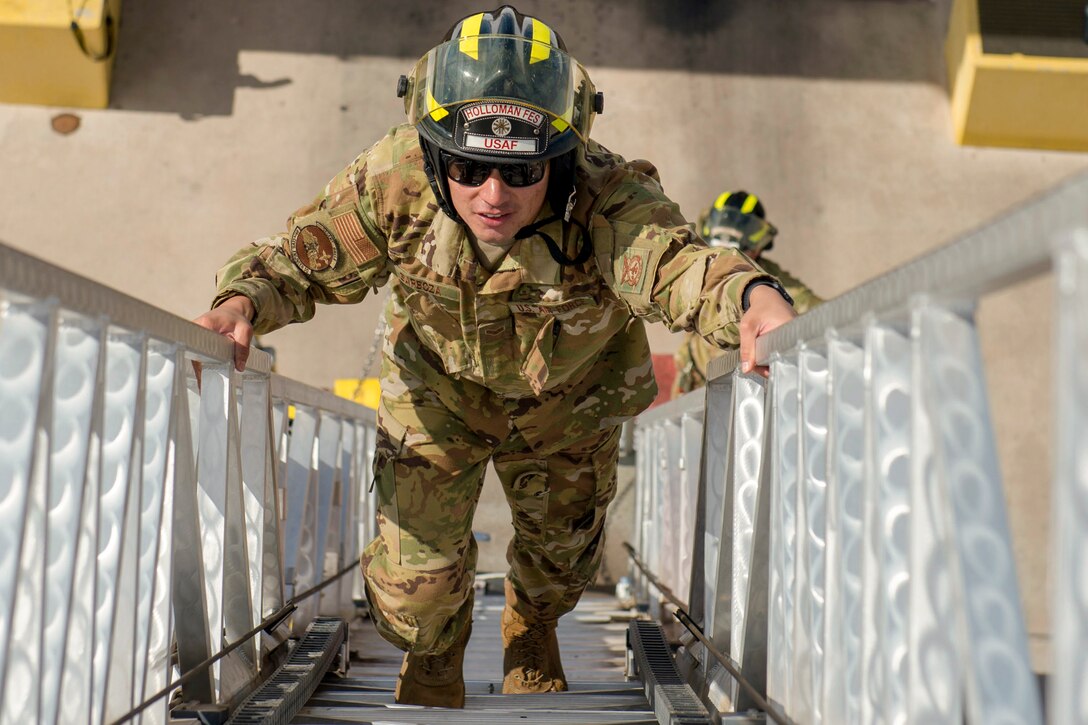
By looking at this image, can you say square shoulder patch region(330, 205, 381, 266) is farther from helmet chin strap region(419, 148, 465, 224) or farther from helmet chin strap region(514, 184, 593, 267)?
helmet chin strap region(514, 184, 593, 267)

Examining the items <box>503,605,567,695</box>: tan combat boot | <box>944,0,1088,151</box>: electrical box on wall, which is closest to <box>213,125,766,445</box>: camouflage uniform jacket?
<box>503,605,567,695</box>: tan combat boot

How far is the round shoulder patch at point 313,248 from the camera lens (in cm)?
304

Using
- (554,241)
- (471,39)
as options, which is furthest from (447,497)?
(471,39)

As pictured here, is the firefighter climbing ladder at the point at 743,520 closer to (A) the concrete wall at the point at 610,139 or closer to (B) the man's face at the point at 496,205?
(B) the man's face at the point at 496,205

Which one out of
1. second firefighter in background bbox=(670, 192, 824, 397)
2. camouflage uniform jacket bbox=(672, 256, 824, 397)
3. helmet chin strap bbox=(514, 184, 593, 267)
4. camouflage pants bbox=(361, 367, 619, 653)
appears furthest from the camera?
second firefighter in background bbox=(670, 192, 824, 397)

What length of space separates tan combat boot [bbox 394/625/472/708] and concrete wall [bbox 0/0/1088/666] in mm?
7105

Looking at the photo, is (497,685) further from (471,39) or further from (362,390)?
(362,390)

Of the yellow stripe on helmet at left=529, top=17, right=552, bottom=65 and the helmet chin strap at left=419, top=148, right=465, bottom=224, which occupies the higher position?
the yellow stripe on helmet at left=529, top=17, right=552, bottom=65

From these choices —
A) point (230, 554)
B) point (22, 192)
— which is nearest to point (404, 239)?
point (230, 554)

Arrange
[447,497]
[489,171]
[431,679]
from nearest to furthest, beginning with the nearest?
[489,171] < [447,497] < [431,679]

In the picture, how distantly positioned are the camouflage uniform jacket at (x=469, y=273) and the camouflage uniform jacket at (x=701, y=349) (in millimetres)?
3091

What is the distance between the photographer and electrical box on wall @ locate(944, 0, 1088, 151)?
Answer: 34.7 ft

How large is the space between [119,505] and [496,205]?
116cm

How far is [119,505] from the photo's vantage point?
198cm
